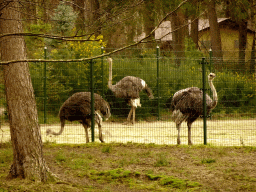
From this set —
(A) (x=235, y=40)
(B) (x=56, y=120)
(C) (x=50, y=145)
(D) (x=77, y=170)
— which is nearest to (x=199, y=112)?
(C) (x=50, y=145)

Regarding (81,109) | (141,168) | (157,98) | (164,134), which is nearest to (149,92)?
(157,98)

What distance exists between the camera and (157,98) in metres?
14.8

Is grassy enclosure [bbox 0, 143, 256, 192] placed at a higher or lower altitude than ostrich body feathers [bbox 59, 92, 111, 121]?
lower

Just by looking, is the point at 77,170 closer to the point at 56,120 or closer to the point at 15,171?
the point at 15,171

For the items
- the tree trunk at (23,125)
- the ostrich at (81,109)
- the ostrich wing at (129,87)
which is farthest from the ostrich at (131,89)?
the tree trunk at (23,125)

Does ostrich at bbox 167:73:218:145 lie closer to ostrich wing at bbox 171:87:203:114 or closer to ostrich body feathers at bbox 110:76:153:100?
ostrich wing at bbox 171:87:203:114

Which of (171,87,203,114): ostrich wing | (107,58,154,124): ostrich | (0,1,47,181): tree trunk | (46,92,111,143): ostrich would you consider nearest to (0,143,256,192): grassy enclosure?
(0,1,47,181): tree trunk

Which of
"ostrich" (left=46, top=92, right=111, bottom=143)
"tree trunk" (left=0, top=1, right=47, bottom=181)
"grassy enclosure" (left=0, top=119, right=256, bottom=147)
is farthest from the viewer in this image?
"grassy enclosure" (left=0, top=119, right=256, bottom=147)

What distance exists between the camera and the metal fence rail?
1124 cm

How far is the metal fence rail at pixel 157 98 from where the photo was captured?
1124cm

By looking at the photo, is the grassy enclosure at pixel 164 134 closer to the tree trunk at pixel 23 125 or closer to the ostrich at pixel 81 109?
the ostrich at pixel 81 109

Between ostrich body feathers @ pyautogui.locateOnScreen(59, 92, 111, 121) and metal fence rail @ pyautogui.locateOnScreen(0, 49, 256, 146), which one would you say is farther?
metal fence rail @ pyautogui.locateOnScreen(0, 49, 256, 146)

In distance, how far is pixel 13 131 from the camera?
6.16 meters

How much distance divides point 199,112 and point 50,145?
10.1ft
